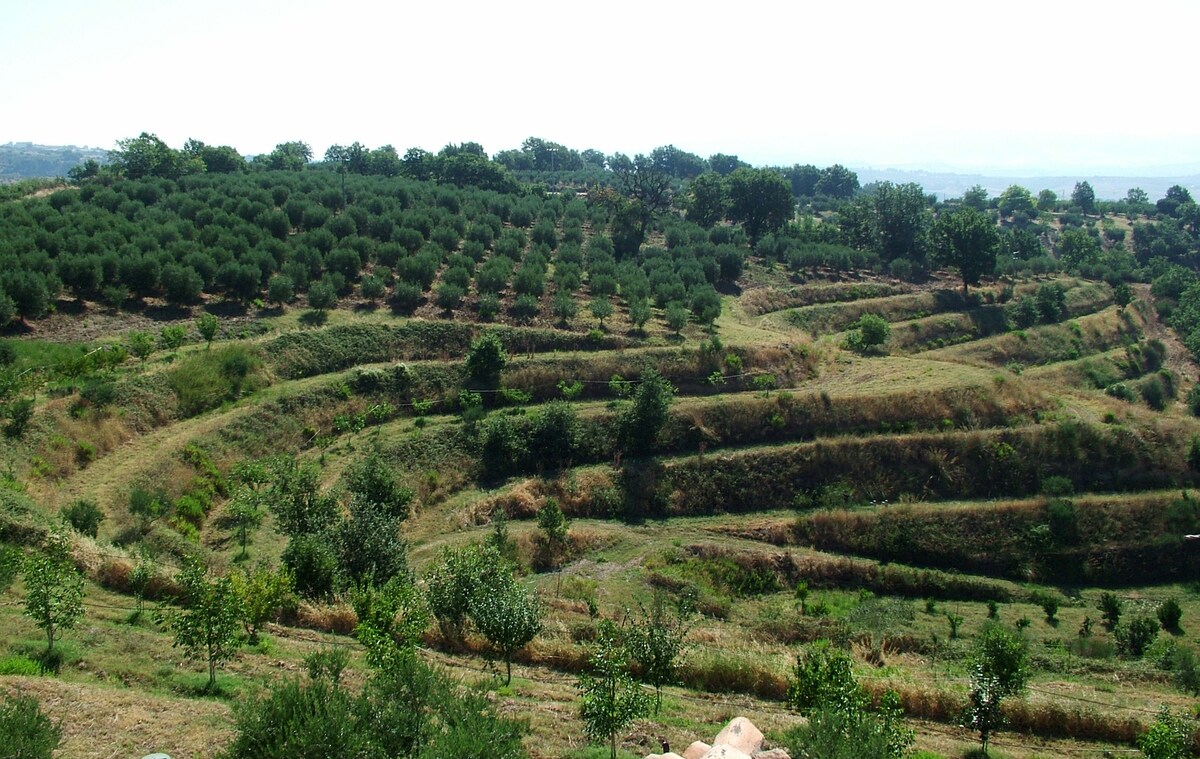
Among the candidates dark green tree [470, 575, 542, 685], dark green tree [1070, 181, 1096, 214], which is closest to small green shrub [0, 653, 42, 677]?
dark green tree [470, 575, 542, 685]

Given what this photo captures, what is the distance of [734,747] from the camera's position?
1625 cm

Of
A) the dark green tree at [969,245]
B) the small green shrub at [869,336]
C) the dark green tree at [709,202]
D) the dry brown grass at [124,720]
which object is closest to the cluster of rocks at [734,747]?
the dry brown grass at [124,720]

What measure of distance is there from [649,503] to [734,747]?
27.8 meters

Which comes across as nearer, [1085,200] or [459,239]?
[459,239]

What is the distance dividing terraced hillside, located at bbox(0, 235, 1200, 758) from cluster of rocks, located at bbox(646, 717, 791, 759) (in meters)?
1.36

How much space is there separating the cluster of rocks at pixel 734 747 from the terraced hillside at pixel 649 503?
136 cm

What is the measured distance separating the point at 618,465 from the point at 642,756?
2838cm

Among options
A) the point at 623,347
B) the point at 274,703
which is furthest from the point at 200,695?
the point at 623,347

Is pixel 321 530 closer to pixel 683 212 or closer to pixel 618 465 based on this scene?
pixel 618 465

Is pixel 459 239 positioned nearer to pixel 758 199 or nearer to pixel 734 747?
pixel 758 199

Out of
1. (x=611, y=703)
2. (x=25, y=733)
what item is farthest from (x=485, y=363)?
(x=25, y=733)

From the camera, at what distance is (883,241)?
3580 inches

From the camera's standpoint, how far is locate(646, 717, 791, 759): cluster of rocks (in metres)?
15.2

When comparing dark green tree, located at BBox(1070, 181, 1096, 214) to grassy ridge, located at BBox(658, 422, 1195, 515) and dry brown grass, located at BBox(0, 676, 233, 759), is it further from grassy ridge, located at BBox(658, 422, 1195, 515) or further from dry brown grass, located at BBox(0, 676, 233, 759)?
dry brown grass, located at BBox(0, 676, 233, 759)
